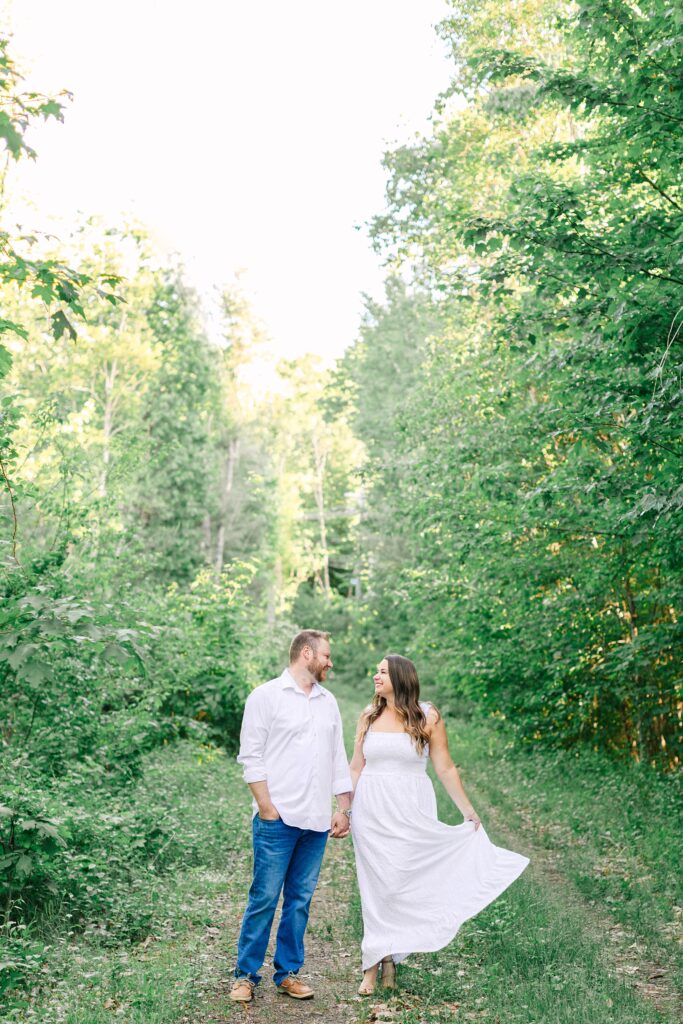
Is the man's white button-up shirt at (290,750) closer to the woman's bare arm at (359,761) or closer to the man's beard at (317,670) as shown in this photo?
the man's beard at (317,670)

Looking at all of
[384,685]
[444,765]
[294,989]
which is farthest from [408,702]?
[294,989]

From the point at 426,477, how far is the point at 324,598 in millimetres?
33378

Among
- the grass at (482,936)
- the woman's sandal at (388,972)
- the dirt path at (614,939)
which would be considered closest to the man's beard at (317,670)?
the woman's sandal at (388,972)

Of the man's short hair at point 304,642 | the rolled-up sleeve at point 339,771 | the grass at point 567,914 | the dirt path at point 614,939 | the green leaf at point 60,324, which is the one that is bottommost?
the dirt path at point 614,939

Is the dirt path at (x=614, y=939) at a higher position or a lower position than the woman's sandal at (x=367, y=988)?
lower

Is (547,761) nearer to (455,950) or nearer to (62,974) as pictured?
(455,950)

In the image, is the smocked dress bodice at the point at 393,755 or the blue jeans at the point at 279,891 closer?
the blue jeans at the point at 279,891

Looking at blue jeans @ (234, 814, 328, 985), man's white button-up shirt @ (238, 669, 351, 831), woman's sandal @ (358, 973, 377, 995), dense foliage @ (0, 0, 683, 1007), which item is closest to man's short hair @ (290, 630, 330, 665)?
man's white button-up shirt @ (238, 669, 351, 831)

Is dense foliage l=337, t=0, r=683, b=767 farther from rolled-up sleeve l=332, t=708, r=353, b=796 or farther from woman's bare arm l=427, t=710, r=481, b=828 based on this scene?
rolled-up sleeve l=332, t=708, r=353, b=796

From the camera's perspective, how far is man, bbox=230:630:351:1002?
5.95 metres

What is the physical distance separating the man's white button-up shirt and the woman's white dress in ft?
1.30

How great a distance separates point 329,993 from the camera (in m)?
6.23

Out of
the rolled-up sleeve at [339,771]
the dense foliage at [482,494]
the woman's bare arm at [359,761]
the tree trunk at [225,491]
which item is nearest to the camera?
the rolled-up sleeve at [339,771]

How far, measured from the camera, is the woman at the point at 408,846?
618 centimetres
